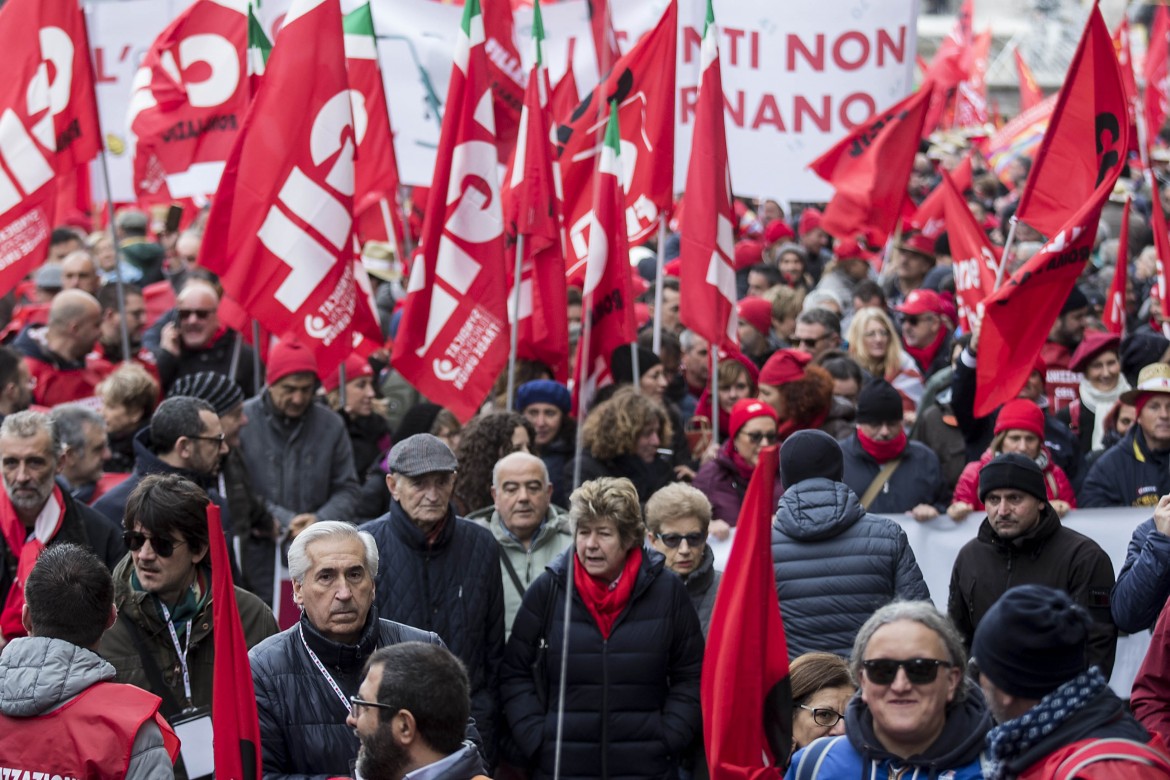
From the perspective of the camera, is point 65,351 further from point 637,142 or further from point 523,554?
point 523,554

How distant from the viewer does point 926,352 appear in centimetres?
1038

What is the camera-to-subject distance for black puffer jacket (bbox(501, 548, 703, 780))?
229 inches

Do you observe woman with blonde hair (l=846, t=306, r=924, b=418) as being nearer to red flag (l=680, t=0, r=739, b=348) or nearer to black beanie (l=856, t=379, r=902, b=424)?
red flag (l=680, t=0, r=739, b=348)

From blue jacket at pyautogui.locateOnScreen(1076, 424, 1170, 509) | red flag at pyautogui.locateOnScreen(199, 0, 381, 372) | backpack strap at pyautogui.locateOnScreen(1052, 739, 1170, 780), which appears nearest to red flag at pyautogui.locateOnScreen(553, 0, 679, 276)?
red flag at pyautogui.locateOnScreen(199, 0, 381, 372)

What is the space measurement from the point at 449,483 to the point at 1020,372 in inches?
113

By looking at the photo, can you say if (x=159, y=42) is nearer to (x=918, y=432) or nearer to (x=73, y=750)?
(x=918, y=432)

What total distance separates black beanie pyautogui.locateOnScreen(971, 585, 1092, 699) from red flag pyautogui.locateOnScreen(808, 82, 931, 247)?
24.2 ft

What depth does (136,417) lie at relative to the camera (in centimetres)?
799

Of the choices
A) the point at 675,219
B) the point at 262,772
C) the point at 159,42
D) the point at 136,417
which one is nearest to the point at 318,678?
the point at 262,772

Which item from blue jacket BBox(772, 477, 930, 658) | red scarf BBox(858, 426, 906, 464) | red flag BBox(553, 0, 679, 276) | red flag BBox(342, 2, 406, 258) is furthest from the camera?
red flag BBox(342, 2, 406, 258)

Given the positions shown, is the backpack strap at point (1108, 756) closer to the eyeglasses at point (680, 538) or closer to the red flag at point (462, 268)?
the eyeglasses at point (680, 538)

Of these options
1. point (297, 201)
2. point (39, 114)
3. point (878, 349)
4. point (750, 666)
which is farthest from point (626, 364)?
point (750, 666)

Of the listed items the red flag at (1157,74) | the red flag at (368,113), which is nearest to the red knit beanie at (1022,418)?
the red flag at (368,113)

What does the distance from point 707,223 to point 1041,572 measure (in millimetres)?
2941
